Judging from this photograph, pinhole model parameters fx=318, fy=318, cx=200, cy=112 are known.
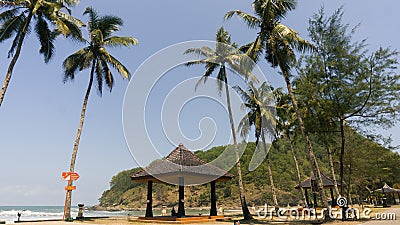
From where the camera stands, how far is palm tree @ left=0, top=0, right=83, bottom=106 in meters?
16.4

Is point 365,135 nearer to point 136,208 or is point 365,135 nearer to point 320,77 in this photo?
point 320,77

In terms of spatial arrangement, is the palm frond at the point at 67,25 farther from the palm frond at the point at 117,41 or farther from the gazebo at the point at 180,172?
the gazebo at the point at 180,172

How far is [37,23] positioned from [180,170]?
11666 millimetres

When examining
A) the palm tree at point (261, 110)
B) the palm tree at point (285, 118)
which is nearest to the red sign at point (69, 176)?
the palm tree at point (261, 110)

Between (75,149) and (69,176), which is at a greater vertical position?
(75,149)

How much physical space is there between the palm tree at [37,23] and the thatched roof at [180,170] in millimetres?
9123

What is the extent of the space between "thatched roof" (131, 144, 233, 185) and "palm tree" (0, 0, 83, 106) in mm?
9123

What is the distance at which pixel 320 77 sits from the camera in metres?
19.7

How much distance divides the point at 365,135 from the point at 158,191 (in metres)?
87.3

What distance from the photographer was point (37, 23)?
59.1 ft

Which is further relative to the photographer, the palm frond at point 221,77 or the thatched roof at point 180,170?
the palm frond at point 221,77

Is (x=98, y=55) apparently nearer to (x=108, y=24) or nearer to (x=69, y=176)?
(x=108, y=24)

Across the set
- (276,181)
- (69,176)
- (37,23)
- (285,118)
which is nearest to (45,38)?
(37,23)

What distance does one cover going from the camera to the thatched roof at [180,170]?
61.9 feet
